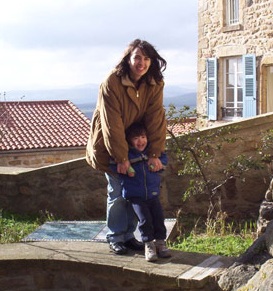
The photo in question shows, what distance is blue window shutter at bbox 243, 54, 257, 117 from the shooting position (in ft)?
55.4

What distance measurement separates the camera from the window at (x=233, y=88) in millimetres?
17984

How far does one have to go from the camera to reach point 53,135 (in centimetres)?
1984

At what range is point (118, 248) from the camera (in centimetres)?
425

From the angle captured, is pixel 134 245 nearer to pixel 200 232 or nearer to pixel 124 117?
pixel 124 117

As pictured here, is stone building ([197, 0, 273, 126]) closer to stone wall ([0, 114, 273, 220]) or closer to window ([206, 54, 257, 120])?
window ([206, 54, 257, 120])

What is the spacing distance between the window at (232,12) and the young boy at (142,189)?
14349mm

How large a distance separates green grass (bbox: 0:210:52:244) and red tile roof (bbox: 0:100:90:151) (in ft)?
37.5

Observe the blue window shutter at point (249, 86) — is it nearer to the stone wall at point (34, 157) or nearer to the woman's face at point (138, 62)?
the stone wall at point (34, 157)

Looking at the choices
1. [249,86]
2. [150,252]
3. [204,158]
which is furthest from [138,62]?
[249,86]

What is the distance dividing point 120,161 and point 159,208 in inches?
18.1

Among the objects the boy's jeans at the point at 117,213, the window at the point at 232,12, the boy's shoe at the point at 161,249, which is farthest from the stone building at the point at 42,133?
the boy's shoe at the point at 161,249

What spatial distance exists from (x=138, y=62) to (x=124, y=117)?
1.27ft

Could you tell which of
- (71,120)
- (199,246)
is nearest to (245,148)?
(199,246)

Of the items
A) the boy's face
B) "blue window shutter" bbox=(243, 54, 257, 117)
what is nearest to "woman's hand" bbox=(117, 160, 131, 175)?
the boy's face
